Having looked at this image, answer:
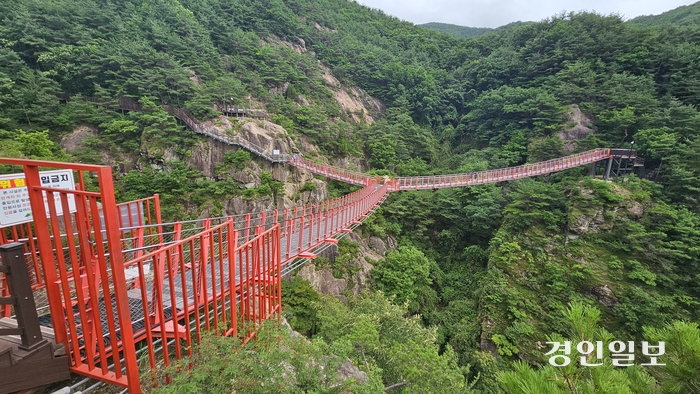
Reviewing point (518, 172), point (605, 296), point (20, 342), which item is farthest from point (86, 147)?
point (605, 296)

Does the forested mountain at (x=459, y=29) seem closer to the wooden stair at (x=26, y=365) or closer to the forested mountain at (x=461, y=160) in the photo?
the forested mountain at (x=461, y=160)

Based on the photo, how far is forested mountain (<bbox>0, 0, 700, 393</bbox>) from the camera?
363 inches

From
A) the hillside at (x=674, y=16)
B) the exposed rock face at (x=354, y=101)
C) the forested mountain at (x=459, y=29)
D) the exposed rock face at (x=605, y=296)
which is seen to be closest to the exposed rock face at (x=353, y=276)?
the exposed rock face at (x=605, y=296)

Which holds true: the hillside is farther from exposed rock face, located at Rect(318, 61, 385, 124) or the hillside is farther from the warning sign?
the warning sign

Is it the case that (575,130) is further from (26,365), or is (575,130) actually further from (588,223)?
(26,365)

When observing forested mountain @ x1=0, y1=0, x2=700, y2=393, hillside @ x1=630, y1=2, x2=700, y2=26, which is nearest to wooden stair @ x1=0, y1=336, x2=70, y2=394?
forested mountain @ x1=0, y1=0, x2=700, y2=393

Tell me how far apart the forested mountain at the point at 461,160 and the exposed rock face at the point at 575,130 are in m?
0.18

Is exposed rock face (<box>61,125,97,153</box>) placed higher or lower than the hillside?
lower

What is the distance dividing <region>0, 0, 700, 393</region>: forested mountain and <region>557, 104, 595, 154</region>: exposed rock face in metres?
0.18

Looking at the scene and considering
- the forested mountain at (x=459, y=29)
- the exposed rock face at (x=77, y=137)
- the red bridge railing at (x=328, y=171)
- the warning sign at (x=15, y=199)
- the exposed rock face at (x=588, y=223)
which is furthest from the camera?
the forested mountain at (x=459, y=29)

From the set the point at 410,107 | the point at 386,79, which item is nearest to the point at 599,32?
the point at 410,107

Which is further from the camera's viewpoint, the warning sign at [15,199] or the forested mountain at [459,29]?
the forested mountain at [459,29]

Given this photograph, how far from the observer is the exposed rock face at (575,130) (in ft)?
60.4

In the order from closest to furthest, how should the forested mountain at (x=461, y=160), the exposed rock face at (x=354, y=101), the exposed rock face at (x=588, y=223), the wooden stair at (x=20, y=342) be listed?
the wooden stair at (x=20, y=342), the forested mountain at (x=461, y=160), the exposed rock face at (x=588, y=223), the exposed rock face at (x=354, y=101)
